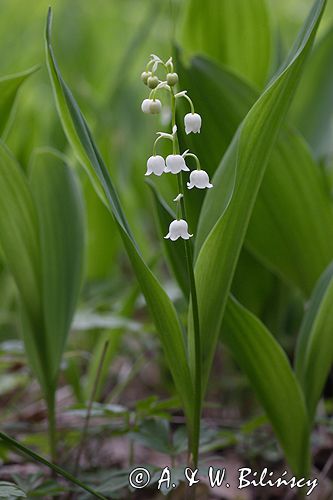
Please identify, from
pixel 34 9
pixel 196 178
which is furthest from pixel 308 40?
pixel 34 9

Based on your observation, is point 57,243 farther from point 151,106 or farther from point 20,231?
point 151,106

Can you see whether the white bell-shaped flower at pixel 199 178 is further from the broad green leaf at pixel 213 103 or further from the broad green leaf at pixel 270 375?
the broad green leaf at pixel 213 103

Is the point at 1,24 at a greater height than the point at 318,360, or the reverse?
the point at 1,24

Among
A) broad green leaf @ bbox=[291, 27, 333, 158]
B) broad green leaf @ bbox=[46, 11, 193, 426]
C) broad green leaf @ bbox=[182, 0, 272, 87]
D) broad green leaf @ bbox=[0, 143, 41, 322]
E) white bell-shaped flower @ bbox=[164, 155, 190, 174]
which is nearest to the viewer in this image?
white bell-shaped flower @ bbox=[164, 155, 190, 174]

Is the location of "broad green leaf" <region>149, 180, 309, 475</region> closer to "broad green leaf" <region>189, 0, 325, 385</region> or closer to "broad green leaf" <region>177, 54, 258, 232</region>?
"broad green leaf" <region>189, 0, 325, 385</region>

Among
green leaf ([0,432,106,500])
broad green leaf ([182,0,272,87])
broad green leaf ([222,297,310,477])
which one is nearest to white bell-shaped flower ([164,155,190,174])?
broad green leaf ([222,297,310,477])

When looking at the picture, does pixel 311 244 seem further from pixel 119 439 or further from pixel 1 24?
pixel 1 24
